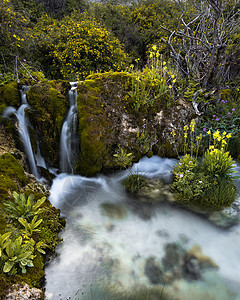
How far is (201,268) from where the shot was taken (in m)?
2.59

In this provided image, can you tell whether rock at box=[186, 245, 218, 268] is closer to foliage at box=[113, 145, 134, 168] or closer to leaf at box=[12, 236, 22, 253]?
foliage at box=[113, 145, 134, 168]

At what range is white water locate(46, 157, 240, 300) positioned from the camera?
7.73 feet

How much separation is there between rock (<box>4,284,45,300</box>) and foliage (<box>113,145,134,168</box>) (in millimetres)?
2837

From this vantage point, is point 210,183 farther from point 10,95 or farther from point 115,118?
point 10,95

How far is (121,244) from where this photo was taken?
294 cm

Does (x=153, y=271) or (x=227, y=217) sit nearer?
(x=153, y=271)

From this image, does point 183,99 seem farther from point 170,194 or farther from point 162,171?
point 170,194

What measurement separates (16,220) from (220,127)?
4.94m

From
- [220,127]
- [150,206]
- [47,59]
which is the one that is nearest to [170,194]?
[150,206]

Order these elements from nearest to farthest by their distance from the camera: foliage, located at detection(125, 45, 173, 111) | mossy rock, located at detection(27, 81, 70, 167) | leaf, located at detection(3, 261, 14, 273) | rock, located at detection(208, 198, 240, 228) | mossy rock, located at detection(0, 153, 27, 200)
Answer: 1. leaf, located at detection(3, 261, 14, 273)
2. mossy rock, located at detection(0, 153, 27, 200)
3. rock, located at detection(208, 198, 240, 228)
4. mossy rock, located at detection(27, 81, 70, 167)
5. foliage, located at detection(125, 45, 173, 111)

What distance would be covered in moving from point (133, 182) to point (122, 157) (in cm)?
64

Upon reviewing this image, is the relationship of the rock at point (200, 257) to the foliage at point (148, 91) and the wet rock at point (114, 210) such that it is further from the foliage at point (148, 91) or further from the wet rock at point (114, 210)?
the foliage at point (148, 91)

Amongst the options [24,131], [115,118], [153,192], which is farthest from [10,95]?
[153,192]

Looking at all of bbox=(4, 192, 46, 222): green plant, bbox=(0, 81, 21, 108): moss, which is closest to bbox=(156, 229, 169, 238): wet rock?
bbox=(4, 192, 46, 222): green plant
